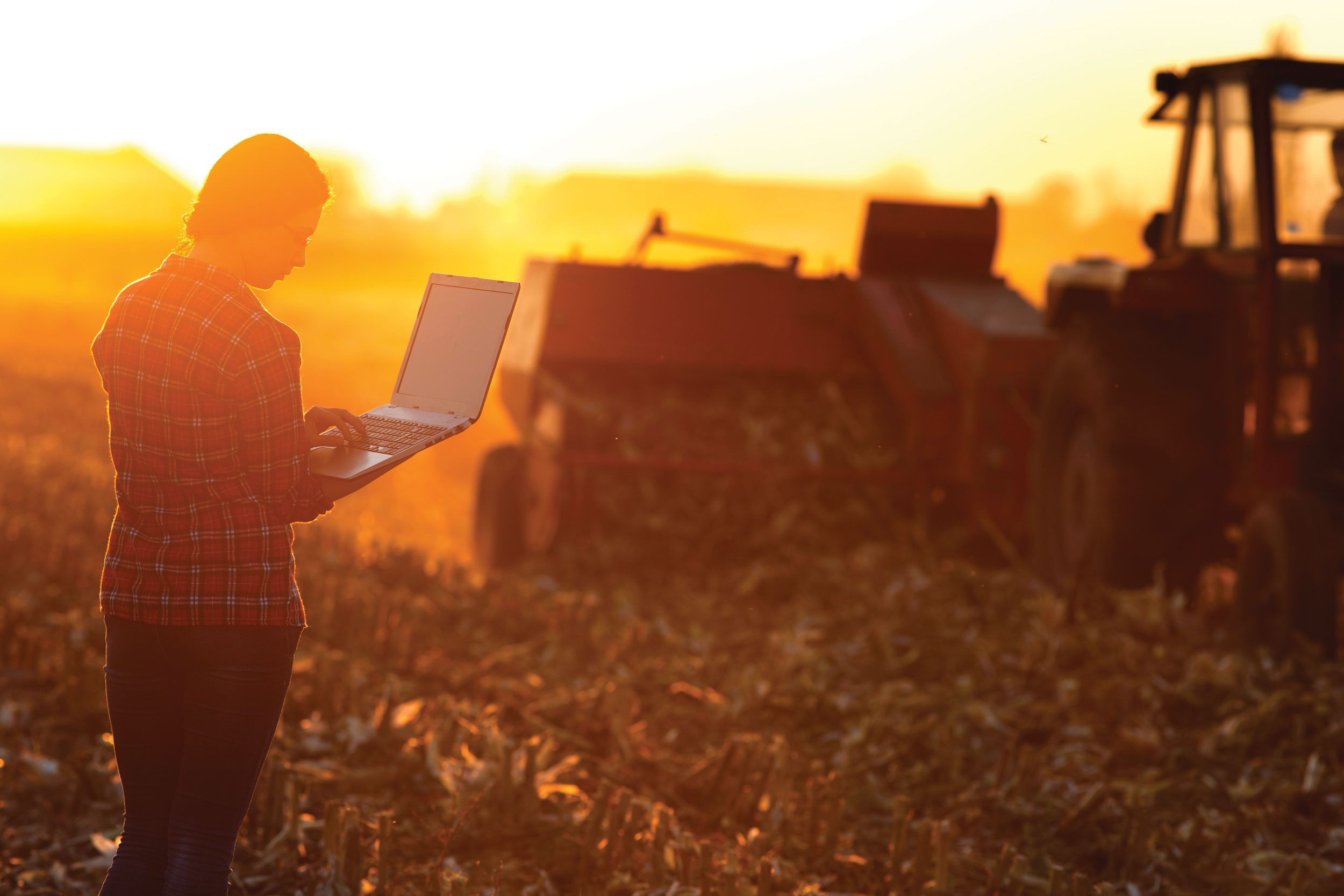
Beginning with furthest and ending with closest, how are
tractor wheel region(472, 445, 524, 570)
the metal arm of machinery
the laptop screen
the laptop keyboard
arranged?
the metal arm of machinery → tractor wheel region(472, 445, 524, 570) → the laptop screen → the laptop keyboard

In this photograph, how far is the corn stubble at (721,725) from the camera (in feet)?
12.2

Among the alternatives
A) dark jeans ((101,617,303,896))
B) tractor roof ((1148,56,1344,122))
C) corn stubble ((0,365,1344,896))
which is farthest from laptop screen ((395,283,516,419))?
tractor roof ((1148,56,1344,122))

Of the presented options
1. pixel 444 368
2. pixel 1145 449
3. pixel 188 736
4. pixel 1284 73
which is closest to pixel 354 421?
pixel 444 368

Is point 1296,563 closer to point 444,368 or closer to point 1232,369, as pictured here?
point 1232,369

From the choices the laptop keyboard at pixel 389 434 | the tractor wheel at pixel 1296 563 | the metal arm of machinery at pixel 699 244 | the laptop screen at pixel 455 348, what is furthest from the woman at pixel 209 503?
the metal arm of machinery at pixel 699 244

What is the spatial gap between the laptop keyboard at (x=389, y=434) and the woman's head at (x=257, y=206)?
321 mm

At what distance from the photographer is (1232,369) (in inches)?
229

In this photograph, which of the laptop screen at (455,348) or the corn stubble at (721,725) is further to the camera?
the corn stubble at (721,725)

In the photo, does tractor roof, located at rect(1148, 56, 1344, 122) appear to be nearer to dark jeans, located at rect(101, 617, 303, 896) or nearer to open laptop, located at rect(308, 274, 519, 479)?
open laptop, located at rect(308, 274, 519, 479)

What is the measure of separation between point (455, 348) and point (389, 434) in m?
0.23

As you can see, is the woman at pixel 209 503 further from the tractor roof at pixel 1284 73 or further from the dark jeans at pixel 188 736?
the tractor roof at pixel 1284 73

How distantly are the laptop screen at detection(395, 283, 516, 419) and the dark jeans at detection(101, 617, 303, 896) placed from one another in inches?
20.3

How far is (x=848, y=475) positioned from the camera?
7.44m

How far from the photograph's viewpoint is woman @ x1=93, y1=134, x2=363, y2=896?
2309 mm
